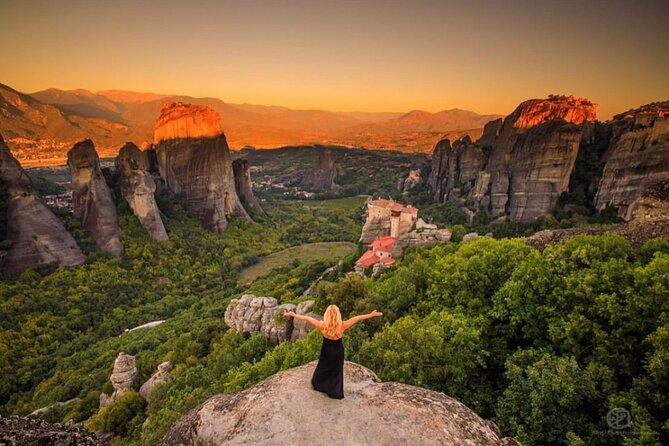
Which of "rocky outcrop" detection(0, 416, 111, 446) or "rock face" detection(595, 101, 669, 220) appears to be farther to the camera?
"rock face" detection(595, 101, 669, 220)

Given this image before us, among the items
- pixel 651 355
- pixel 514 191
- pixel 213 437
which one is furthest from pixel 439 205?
pixel 213 437

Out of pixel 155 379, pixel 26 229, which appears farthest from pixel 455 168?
pixel 26 229

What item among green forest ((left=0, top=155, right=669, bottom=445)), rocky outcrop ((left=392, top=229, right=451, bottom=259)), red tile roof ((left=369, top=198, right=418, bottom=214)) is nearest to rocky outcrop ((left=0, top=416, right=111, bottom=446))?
green forest ((left=0, top=155, right=669, bottom=445))

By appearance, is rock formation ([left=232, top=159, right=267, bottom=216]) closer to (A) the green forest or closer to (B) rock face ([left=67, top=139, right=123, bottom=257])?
(B) rock face ([left=67, top=139, right=123, bottom=257])

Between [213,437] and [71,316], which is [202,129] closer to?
[71,316]

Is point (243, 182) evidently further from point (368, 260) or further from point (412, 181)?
point (368, 260)

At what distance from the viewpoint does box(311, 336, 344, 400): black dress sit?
7273 millimetres

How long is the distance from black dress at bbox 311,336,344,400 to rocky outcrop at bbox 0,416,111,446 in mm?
4603

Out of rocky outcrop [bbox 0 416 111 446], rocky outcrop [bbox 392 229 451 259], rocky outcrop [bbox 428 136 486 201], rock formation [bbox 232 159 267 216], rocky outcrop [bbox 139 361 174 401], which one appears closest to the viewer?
rocky outcrop [bbox 0 416 111 446]

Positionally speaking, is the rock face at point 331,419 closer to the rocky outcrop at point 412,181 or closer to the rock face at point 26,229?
the rock face at point 26,229

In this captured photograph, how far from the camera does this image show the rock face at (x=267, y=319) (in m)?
27.9

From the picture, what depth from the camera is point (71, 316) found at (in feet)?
155

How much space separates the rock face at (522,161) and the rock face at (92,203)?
79759 mm
